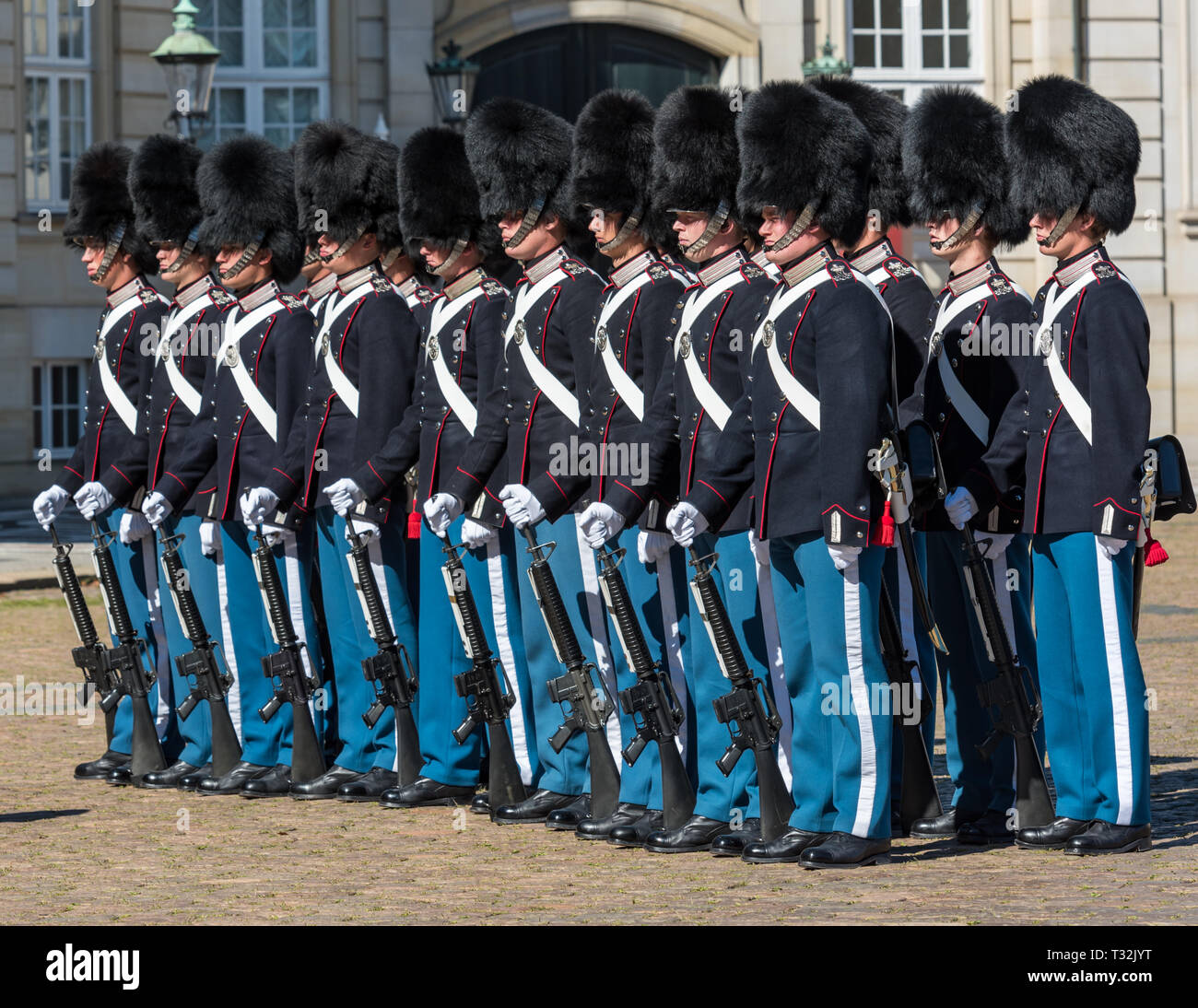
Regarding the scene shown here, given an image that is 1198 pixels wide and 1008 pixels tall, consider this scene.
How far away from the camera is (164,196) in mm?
8055

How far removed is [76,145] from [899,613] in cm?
1514

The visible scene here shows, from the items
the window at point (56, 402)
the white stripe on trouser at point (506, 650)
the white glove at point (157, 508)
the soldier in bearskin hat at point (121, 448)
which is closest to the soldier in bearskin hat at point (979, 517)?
the white stripe on trouser at point (506, 650)

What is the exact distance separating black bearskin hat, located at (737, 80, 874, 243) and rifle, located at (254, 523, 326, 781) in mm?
2100

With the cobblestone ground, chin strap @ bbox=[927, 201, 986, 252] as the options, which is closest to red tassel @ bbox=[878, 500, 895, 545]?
the cobblestone ground

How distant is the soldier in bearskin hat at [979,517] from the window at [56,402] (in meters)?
14.2

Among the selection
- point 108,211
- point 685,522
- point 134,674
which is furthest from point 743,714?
point 108,211

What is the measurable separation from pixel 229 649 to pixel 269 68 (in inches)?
553

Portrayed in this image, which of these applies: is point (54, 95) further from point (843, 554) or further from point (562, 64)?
point (843, 554)

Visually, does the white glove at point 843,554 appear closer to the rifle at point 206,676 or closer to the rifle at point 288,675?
the rifle at point 288,675

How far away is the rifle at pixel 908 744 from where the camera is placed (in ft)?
21.0

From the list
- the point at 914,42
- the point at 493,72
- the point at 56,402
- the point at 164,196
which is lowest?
the point at 164,196

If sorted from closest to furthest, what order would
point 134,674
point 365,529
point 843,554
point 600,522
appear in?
point 843,554 < point 600,522 < point 365,529 < point 134,674

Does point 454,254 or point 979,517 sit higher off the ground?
point 454,254

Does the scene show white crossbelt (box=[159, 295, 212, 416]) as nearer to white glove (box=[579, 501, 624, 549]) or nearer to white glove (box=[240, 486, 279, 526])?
white glove (box=[240, 486, 279, 526])
